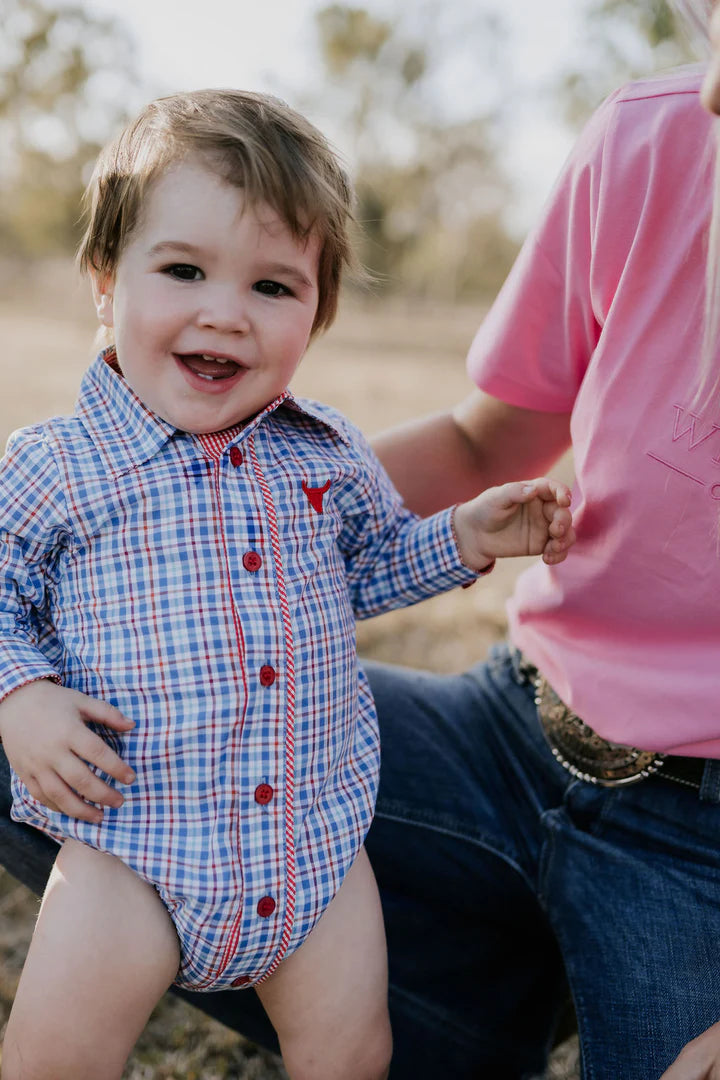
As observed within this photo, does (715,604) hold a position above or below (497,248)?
above

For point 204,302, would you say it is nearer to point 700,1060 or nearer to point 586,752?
point 586,752

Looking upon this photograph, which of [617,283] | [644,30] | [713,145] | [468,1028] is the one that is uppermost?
[644,30]

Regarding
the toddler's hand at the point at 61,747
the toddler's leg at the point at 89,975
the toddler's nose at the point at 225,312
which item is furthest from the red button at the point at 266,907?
the toddler's nose at the point at 225,312

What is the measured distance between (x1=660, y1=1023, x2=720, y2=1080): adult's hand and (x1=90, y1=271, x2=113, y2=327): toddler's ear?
121 cm

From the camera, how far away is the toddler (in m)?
1.23

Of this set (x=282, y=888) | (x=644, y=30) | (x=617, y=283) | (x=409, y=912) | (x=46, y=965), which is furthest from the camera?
(x=644, y=30)

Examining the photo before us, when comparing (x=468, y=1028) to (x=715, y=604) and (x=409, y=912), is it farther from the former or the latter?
(x=715, y=604)

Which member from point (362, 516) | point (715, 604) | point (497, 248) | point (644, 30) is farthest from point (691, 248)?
point (497, 248)

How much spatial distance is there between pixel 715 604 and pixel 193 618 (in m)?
0.70

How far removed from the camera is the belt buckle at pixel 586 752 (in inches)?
57.8

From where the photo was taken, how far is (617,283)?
54.7 inches

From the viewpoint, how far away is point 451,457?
1759mm

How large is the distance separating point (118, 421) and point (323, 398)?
7252 mm

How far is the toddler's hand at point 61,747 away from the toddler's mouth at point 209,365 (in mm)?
448
